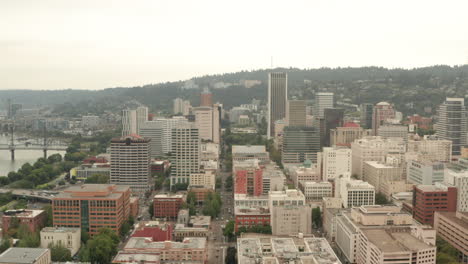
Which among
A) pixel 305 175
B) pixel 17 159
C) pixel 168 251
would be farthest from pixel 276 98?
pixel 168 251

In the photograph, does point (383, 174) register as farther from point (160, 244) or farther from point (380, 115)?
point (380, 115)

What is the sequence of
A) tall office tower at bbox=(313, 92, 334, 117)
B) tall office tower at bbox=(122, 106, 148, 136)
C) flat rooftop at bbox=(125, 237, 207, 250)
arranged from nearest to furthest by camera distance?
1. flat rooftop at bbox=(125, 237, 207, 250)
2. tall office tower at bbox=(122, 106, 148, 136)
3. tall office tower at bbox=(313, 92, 334, 117)

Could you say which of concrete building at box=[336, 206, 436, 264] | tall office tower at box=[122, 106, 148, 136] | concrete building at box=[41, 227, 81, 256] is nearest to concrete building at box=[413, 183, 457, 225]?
concrete building at box=[336, 206, 436, 264]

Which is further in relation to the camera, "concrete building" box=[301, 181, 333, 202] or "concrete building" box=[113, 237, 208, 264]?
"concrete building" box=[301, 181, 333, 202]

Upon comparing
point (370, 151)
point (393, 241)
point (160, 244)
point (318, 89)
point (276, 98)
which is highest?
point (318, 89)

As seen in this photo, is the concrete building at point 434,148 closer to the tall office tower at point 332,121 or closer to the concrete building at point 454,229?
the tall office tower at point 332,121

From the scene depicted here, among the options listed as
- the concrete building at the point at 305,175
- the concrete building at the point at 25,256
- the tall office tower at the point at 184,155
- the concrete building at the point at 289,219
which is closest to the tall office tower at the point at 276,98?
the concrete building at the point at 305,175

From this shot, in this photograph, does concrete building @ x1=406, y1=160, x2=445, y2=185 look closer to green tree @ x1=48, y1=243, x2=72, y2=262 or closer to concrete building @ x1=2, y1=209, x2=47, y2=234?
green tree @ x1=48, y1=243, x2=72, y2=262
